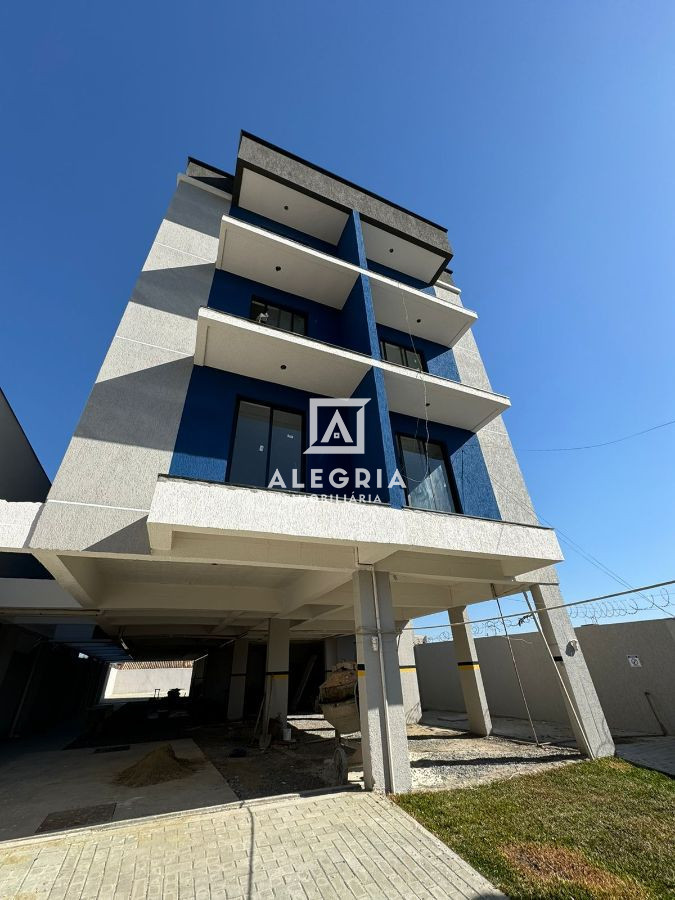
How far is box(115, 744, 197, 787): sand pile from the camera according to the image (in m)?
8.17

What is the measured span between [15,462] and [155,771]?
1096 cm

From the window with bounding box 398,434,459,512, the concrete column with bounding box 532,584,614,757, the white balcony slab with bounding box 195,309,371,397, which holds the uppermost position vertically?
the white balcony slab with bounding box 195,309,371,397

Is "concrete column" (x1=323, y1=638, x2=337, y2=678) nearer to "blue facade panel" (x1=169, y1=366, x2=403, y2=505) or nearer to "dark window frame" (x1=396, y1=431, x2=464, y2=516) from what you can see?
"dark window frame" (x1=396, y1=431, x2=464, y2=516)

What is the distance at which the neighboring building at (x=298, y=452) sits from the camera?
6.63m

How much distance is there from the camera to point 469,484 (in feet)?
34.1

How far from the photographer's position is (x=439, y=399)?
10312 mm

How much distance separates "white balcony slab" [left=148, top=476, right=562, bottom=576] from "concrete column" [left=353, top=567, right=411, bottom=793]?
832 millimetres

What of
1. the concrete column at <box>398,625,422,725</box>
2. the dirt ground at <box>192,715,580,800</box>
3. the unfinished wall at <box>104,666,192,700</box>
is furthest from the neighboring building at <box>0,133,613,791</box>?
the unfinished wall at <box>104,666,192,700</box>

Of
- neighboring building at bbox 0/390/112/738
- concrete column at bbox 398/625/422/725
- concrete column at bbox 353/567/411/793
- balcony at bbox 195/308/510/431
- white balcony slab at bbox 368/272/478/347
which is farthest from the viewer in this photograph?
concrete column at bbox 398/625/422/725

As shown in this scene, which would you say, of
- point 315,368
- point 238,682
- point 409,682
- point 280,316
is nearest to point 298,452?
point 315,368

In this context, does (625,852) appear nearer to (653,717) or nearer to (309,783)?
(309,783)

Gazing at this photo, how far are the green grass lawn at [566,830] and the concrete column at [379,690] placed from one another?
0.45 m

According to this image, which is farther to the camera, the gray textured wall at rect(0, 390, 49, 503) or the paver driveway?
the gray textured wall at rect(0, 390, 49, 503)

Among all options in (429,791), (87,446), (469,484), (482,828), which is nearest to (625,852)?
(482,828)
